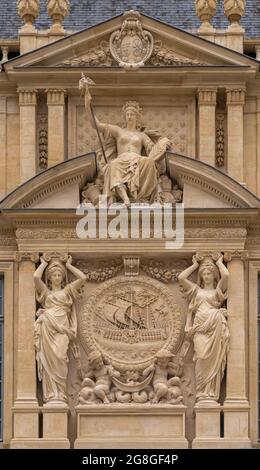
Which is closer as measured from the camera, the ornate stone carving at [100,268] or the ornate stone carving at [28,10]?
the ornate stone carving at [100,268]

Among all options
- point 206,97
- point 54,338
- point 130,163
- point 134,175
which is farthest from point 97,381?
point 206,97

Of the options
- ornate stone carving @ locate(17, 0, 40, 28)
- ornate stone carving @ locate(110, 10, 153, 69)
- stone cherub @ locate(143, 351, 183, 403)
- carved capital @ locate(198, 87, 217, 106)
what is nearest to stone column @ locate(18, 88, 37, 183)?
ornate stone carving @ locate(17, 0, 40, 28)

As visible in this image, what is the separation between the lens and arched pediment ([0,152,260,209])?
3391 centimetres

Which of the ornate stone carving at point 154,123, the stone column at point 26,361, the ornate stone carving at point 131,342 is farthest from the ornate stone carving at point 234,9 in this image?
the stone column at point 26,361

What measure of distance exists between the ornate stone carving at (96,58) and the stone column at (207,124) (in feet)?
5.09

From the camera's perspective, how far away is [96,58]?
34.7 metres

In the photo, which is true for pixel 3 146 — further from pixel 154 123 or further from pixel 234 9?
pixel 234 9

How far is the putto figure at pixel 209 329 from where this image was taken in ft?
110

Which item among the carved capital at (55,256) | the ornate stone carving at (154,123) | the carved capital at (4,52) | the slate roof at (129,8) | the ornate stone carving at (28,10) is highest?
the slate roof at (129,8)

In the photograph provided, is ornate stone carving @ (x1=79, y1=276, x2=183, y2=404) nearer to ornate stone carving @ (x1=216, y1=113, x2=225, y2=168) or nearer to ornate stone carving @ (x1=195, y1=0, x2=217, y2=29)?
ornate stone carving @ (x1=216, y1=113, x2=225, y2=168)

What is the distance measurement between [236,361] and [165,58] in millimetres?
4955

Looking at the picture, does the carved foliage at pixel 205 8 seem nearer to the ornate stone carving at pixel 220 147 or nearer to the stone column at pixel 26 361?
the ornate stone carving at pixel 220 147

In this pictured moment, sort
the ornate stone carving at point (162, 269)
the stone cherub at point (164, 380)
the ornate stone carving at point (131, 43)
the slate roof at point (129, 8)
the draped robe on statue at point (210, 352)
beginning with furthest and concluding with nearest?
the slate roof at point (129, 8) < the ornate stone carving at point (131, 43) < the ornate stone carving at point (162, 269) < the stone cherub at point (164, 380) < the draped robe on statue at point (210, 352)
